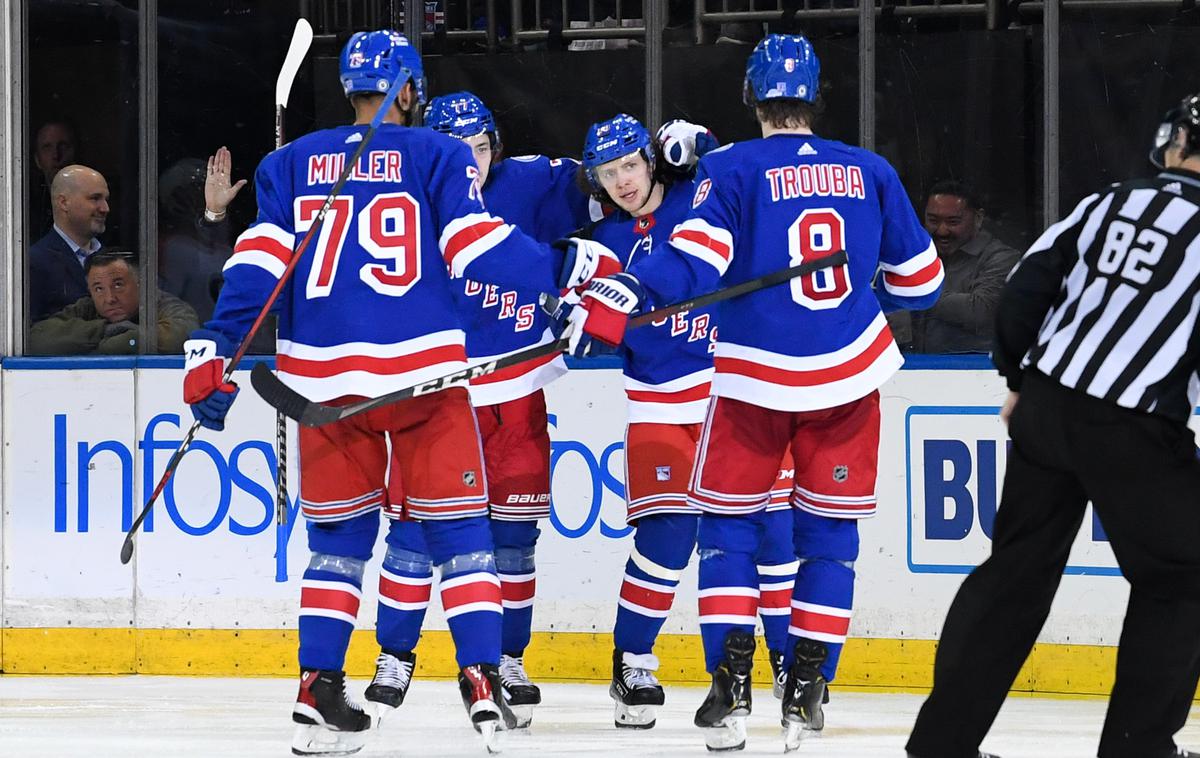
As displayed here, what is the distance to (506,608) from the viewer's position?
4.30m

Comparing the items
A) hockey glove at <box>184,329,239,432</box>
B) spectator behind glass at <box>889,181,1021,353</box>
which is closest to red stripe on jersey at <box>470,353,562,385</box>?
hockey glove at <box>184,329,239,432</box>

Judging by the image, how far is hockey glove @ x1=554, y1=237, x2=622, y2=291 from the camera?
11.9ft

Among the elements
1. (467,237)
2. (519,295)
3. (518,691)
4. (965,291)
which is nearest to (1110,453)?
(467,237)

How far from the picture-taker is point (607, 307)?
3.56m

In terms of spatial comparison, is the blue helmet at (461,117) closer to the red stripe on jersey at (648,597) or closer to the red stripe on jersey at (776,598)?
the red stripe on jersey at (648,597)

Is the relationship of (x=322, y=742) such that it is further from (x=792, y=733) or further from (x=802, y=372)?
(x=802, y=372)

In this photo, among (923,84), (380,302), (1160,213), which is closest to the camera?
(1160,213)

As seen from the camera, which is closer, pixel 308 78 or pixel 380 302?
pixel 380 302

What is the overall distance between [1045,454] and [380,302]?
141 cm

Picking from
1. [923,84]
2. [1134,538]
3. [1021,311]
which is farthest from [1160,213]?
[923,84]

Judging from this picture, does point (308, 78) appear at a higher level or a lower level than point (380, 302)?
higher

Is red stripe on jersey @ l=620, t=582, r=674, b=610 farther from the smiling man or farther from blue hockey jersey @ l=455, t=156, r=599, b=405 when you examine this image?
the smiling man

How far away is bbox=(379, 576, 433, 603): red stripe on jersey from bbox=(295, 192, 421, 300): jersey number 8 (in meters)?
0.69

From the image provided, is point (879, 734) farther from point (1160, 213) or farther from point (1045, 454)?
point (1160, 213)
